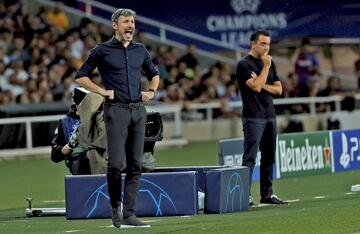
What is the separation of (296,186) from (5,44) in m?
11.7

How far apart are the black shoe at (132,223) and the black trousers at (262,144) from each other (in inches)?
95.9

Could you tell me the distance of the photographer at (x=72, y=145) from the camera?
49.1 feet

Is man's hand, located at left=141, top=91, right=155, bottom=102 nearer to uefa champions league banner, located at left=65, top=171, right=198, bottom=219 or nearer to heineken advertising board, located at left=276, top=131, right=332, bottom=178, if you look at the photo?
uefa champions league banner, located at left=65, top=171, right=198, bottom=219

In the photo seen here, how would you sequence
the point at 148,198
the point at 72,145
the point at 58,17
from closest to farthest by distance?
the point at 148,198, the point at 72,145, the point at 58,17

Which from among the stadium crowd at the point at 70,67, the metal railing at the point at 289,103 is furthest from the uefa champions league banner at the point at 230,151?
the metal railing at the point at 289,103

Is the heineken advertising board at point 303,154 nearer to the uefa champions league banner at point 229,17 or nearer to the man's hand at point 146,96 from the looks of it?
the man's hand at point 146,96

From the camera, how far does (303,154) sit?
64.7ft

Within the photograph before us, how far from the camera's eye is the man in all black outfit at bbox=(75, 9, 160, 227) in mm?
12625

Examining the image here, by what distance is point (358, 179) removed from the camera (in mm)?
18641

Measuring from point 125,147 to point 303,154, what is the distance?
24.3ft

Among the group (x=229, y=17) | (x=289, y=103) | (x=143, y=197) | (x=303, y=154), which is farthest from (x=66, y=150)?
(x=229, y=17)

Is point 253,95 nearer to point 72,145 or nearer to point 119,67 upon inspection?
point 72,145

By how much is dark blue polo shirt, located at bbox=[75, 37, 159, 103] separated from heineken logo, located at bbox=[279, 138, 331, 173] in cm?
670

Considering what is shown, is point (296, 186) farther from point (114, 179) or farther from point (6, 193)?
point (114, 179)
